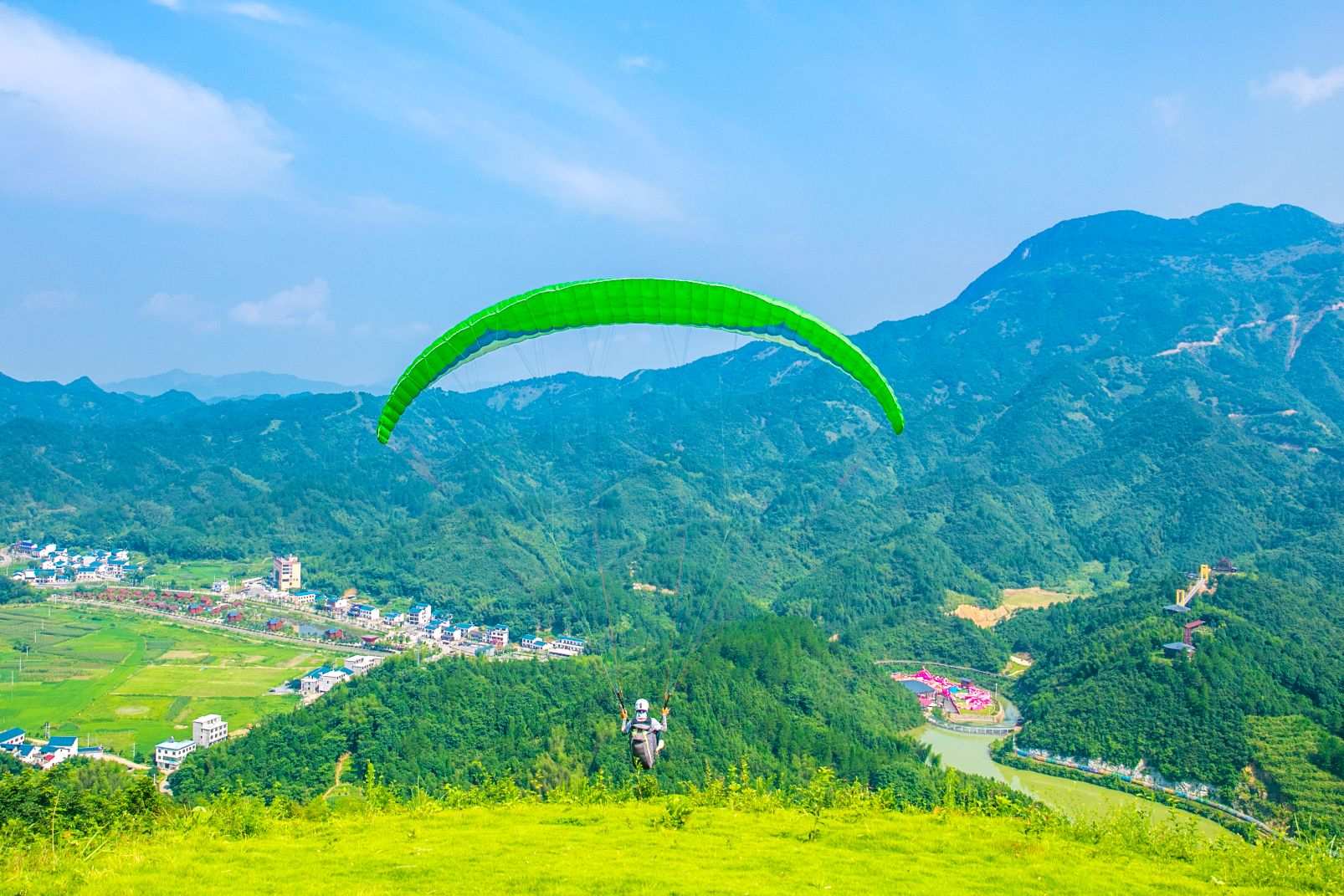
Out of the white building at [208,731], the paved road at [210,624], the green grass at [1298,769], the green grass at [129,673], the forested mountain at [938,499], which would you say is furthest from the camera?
the paved road at [210,624]

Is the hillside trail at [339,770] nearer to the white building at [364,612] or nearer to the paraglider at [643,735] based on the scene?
the paraglider at [643,735]

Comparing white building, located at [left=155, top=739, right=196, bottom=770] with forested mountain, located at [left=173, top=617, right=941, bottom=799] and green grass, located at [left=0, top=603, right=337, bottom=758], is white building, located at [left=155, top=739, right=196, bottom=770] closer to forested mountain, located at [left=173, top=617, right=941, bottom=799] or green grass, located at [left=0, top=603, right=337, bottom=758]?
green grass, located at [left=0, top=603, right=337, bottom=758]

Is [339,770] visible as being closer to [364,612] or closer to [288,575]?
[364,612]

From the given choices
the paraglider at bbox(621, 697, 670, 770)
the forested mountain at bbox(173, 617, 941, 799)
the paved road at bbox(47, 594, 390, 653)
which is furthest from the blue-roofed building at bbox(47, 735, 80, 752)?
the paraglider at bbox(621, 697, 670, 770)

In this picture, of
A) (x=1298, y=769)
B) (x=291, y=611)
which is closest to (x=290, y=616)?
(x=291, y=611)

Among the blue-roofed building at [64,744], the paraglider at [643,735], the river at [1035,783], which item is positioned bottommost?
the blue-roofed building at [64,744]

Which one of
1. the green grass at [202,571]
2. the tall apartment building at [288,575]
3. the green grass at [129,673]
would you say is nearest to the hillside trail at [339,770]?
the green grass at [129,673]

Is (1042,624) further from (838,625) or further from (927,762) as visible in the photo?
(927,762)

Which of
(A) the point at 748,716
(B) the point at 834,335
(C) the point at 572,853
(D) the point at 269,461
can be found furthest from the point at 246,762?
(D) the point at 269,461
